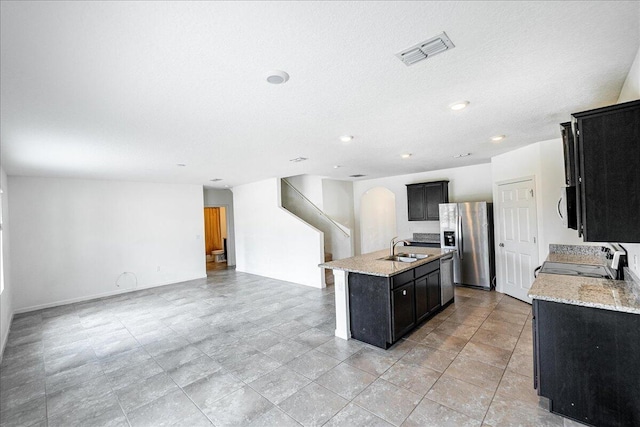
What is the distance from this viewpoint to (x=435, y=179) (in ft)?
22.4

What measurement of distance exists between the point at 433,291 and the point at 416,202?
312 cm

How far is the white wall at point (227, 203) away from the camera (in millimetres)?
8883

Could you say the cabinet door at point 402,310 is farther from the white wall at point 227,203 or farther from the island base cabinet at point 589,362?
the white wall at point 227,203

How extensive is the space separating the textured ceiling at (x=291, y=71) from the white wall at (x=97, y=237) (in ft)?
8.69

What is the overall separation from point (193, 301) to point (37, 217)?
3.43 metres

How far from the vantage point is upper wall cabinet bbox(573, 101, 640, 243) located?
69.2 inches

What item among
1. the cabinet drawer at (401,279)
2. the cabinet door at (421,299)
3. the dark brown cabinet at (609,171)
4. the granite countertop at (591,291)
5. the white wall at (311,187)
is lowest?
the cabinet door at (421,299)

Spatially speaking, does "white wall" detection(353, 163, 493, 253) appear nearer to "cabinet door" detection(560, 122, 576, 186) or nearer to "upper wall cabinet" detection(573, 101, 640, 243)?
"cabinet door" detection(560, 122, 576, 186)

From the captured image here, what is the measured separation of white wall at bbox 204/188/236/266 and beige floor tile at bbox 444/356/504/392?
7911mm

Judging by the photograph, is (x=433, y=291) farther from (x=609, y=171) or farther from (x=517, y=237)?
(x=609, y=171)

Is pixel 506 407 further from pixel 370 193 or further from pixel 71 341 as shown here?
pixel 370 193

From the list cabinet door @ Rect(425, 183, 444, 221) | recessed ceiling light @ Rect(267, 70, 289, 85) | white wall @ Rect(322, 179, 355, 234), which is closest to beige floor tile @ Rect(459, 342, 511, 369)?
recessed ceiling light @ Rect(267, 70, 289, 85)

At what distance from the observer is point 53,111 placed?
237cm

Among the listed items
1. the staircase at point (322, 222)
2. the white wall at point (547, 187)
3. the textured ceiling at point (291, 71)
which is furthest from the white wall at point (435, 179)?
the textured ceiling at point (291, 71)
